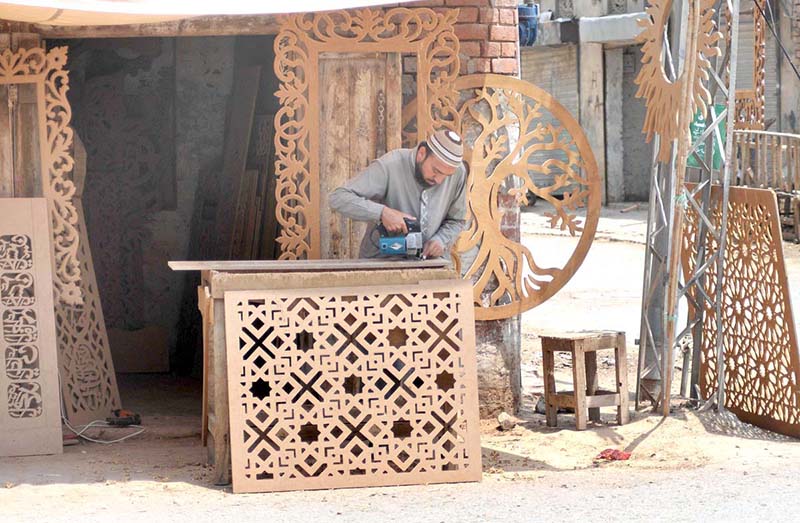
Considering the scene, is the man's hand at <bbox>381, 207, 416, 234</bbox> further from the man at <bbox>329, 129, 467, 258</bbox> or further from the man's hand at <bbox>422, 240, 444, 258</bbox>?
the man's hand at <bbox>422, 240, 444, 258</bbox>

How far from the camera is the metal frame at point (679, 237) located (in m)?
7.61

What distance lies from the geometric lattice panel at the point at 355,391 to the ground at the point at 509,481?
15 centimetres

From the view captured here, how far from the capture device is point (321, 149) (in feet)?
25.6

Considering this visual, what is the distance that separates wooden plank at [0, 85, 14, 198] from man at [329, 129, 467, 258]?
6.55 ft

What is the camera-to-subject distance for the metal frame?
7609 mm

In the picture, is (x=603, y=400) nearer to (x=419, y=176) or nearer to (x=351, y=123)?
(x=419, y=176)

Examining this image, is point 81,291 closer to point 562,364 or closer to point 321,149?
point 321,149

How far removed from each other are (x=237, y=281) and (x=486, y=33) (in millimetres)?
2583

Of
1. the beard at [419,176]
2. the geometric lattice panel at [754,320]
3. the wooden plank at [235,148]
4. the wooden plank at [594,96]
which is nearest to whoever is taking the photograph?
the beard at [419,176]

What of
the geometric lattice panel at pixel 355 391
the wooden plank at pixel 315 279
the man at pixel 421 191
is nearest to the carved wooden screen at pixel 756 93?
the man at pixel 421 191

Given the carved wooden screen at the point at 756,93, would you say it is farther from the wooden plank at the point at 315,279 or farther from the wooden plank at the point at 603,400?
the wooden plank at the point at 315,279

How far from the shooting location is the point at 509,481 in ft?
21.3

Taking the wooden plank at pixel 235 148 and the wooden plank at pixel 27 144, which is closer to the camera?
the wooden plank at pixel 27 144

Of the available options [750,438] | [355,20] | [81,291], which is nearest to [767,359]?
[750,438]
